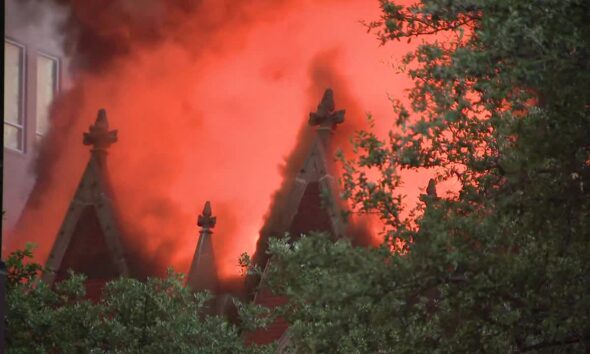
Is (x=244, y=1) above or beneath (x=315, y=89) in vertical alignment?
above

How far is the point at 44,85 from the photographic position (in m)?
45.7

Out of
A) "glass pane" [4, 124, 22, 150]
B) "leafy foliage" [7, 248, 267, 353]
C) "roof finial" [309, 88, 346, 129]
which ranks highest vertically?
"glass pane" [4, 124, 22, 150]

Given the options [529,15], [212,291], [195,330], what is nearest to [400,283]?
[529,15]

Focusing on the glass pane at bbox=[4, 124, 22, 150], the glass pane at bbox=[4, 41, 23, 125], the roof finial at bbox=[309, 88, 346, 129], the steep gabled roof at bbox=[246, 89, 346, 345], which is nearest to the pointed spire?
the steep gabled roof at bbox=[246, 89, 346, 345]

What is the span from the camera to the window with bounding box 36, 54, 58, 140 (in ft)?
149

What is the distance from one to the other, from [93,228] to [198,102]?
508 centimetres

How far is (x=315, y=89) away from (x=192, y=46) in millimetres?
4764

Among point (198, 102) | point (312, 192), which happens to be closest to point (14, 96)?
point (198, 102)

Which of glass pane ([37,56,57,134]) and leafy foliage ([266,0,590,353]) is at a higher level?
glass pane ([37,56,57,134])

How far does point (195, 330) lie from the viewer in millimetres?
29547

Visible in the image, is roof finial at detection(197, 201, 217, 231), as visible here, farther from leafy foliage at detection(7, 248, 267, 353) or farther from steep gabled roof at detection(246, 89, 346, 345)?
leafy foliage at detection(7, 248, 267, 353)

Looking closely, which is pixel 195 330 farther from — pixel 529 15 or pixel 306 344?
pixel 529 15

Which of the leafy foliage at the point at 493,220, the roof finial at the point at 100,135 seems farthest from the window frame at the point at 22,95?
the leafy foliage at the point at 493,220

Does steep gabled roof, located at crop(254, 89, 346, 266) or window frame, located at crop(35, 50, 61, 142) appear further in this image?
window frame, located at crop(35, 50, 61, 142)
